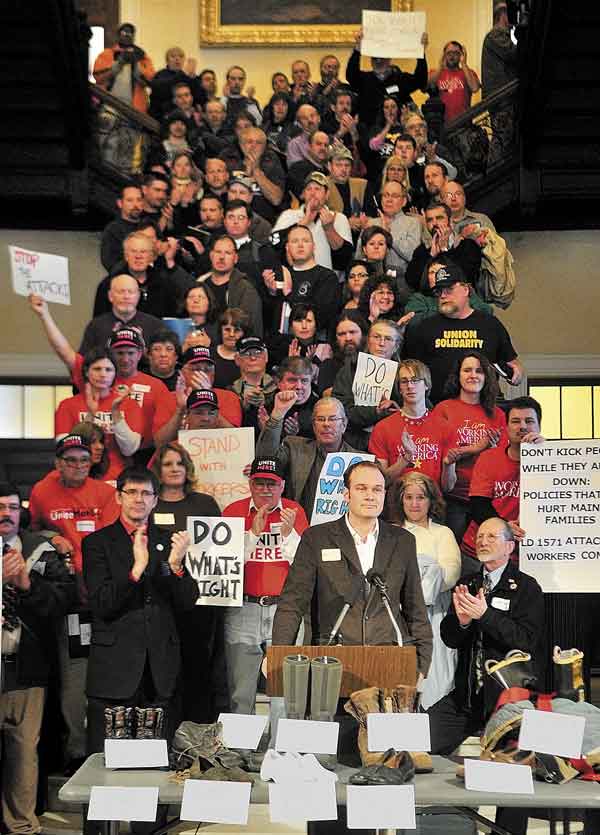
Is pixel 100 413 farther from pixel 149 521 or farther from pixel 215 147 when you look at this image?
pixel 215 147

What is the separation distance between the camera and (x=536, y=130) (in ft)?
38.4

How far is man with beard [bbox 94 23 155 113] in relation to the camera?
43.3ft

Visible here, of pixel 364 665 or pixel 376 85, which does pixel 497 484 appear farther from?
pixel 376 85

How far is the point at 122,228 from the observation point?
31.1 ft

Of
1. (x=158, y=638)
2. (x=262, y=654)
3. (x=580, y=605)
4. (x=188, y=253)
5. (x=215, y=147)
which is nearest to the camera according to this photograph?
(x=158, y=638)

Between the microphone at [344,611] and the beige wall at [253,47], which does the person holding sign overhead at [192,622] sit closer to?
the microphone at [344,611]

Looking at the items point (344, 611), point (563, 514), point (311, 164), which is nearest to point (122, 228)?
point (311, 164)

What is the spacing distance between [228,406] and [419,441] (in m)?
1.09

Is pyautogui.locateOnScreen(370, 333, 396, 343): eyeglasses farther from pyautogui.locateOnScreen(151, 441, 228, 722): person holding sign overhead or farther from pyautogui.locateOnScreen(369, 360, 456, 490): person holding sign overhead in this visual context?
pyautogui.locateOnScreen(151, 441, 228, 722): person holding sign overhead

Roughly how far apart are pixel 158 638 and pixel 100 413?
71.5 inches

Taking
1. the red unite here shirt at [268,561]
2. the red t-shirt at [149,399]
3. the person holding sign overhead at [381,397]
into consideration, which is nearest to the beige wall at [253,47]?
the person holding sign overhead at [381,397]

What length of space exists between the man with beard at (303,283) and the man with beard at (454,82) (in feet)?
14.6

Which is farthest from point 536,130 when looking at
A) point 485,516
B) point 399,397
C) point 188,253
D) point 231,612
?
point 231,612

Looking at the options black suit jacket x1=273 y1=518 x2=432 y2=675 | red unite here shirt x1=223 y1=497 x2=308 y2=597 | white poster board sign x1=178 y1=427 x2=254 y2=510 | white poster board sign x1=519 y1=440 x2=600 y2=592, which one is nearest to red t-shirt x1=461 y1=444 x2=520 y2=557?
white poster board sign x1=519 y1=440 x2=600 y2=592
